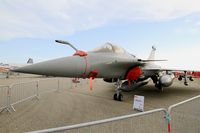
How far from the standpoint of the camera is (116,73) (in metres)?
8.23

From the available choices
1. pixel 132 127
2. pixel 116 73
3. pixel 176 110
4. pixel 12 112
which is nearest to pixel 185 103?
pixel 176 110

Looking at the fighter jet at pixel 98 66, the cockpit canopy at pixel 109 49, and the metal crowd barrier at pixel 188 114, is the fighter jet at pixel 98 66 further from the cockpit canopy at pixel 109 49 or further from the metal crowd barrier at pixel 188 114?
the metal crowd barrier at pixel 188 114

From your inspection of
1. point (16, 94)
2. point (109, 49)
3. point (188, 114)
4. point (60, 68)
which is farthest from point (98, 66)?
point (16, 94)

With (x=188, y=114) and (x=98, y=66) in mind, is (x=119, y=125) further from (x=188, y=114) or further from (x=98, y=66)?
(x=98, y=66)

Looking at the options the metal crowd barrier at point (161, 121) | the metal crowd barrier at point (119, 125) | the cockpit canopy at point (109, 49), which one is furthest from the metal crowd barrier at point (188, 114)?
the cockpit canopy at point (109, 49)

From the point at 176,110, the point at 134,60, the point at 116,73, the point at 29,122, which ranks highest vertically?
the point at 134,60

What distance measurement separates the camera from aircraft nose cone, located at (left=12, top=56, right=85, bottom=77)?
531cm

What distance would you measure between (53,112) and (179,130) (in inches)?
169

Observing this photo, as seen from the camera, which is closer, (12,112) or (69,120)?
(69,120)

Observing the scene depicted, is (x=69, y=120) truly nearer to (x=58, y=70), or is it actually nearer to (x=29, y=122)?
(x=29, y=122)

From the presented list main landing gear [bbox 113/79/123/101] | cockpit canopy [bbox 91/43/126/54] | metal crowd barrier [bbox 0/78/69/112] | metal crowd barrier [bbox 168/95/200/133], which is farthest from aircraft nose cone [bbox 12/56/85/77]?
metal crowd barrier [bbox 168/95/200/133]

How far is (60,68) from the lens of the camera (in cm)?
566

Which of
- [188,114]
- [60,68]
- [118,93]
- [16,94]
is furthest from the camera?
[16,94]

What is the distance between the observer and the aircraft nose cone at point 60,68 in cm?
531
